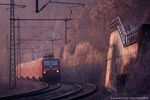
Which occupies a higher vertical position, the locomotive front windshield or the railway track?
the locomotive front windshield

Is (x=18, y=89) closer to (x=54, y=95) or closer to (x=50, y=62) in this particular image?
(x=50, y=62)

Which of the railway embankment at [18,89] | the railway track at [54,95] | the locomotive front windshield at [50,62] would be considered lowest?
the railway embankment at [18,89]

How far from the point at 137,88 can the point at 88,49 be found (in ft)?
74.9

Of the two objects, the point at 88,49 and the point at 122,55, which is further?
the point at 88,49

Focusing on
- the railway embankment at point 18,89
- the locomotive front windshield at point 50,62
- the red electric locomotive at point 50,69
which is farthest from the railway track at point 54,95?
the locomotive front windshield at point 50,62

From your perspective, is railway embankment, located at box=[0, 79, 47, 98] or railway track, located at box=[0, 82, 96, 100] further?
railway embankment, located at box=[0, 79, 47, 98]

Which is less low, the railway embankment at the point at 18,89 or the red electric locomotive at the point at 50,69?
the red electric locomotive at the point at 50,69

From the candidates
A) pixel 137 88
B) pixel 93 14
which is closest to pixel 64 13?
pixel 93 14

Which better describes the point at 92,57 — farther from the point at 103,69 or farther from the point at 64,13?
the point at 64,13

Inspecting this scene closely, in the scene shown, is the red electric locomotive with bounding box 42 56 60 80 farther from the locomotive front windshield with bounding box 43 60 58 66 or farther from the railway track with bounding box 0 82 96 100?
the railway track with bounding box 0 82 96 100

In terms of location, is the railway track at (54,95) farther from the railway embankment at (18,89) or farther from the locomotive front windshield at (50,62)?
the locomotive front windshield at (50,62)

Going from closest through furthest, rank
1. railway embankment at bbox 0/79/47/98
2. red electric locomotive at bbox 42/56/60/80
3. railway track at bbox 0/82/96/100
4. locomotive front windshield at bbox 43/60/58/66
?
railway track at bbox 0/82/96/100
railway embankment at bbox 0/79/47/98
red electric locomotive at bbox 42/56/60/80
locomotive front windshield at bbox 43/60/58/66

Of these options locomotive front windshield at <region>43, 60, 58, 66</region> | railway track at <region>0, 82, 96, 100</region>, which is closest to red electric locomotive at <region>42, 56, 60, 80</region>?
locomotive front windshield at <region>43, 60, 58, 66</region>

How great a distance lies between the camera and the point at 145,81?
499 inches
